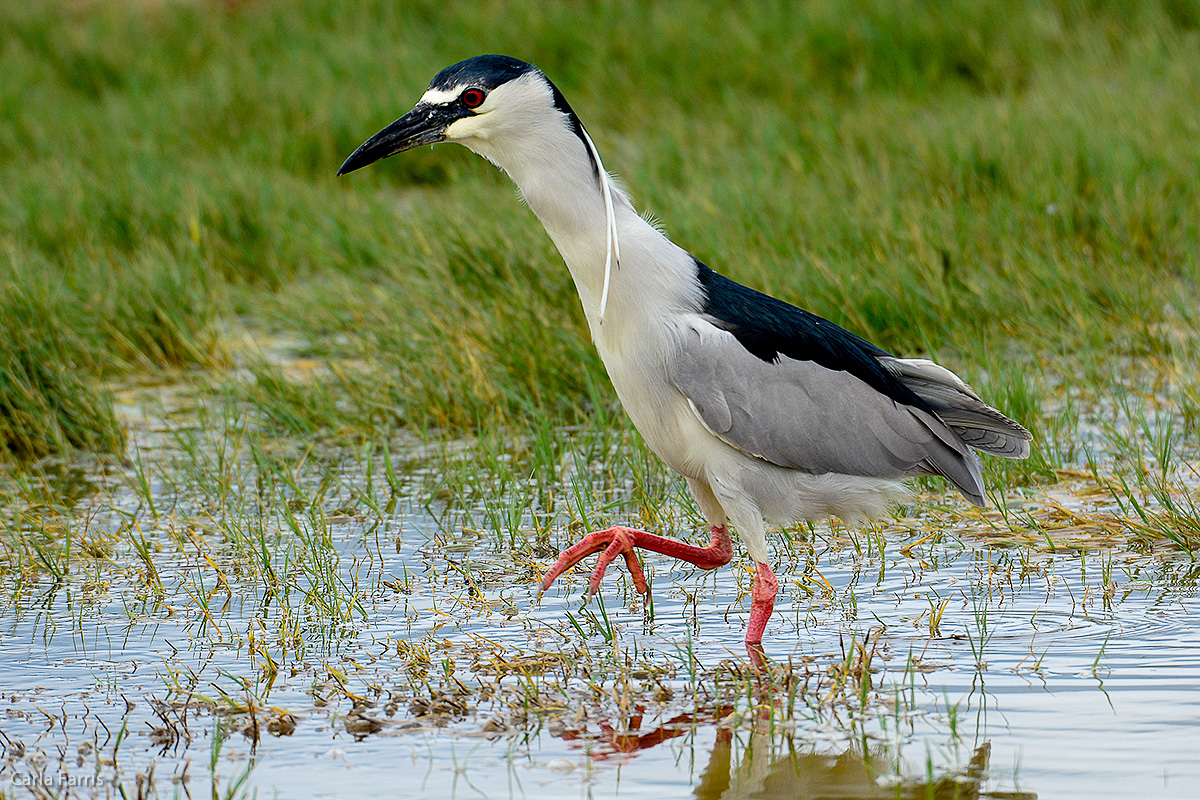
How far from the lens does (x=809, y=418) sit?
4219 mm

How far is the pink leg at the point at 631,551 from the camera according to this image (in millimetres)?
4102

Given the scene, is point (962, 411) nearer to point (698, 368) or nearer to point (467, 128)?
point (698, 368)

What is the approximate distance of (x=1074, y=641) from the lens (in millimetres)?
3875

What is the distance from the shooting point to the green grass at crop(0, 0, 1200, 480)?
610 centimetres

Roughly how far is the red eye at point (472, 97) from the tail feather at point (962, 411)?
1.37 m

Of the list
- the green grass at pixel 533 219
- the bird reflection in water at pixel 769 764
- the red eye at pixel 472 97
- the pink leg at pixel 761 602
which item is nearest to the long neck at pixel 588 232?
the red eye at pixel 472 97

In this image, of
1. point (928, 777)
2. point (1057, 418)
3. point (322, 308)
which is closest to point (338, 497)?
point (322, 308)

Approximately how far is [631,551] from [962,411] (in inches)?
41.5

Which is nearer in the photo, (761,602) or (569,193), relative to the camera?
(761,602)

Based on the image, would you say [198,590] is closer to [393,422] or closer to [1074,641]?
[393,422]

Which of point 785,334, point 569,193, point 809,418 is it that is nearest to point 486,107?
point 569,193

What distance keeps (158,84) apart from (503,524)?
24.9 feet

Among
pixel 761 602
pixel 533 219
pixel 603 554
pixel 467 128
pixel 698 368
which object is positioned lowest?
pixel 761 602

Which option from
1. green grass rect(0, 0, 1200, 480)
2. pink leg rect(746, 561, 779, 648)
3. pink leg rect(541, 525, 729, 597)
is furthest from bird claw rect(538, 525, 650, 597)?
green grass rect(0, 0, 1200, 480)
